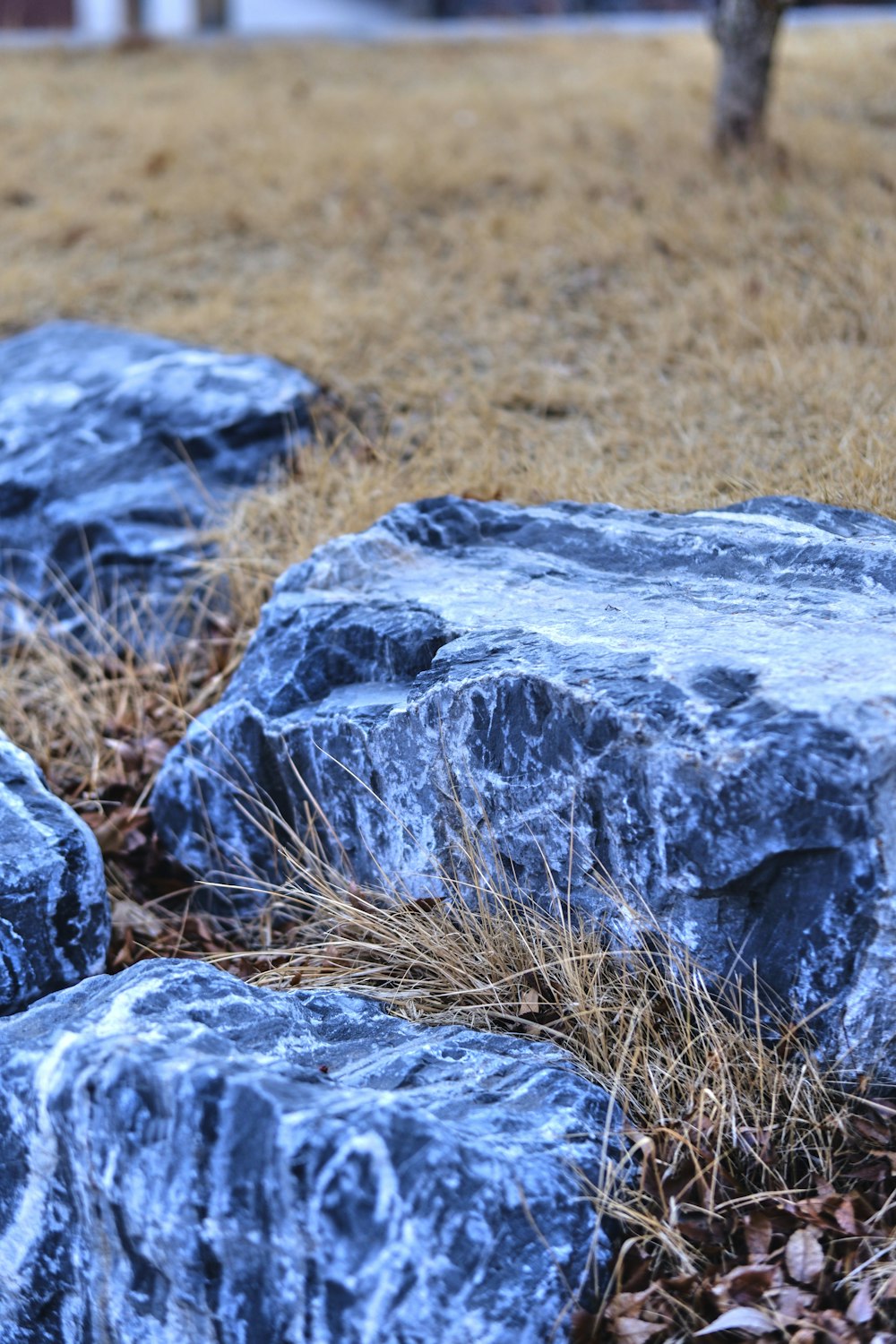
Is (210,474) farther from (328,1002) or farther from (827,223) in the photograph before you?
(827,223)

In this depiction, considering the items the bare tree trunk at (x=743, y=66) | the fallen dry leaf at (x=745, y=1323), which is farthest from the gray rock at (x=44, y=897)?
the bare tree trunk at (x=743, y=66)

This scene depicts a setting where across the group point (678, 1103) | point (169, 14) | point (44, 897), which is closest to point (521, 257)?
point (44, 897)

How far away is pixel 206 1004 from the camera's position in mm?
2486

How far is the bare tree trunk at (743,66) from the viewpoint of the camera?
6605 millimetres

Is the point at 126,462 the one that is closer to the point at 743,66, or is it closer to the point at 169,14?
the point at 743,66

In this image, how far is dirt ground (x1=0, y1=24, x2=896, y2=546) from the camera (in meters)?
4.50

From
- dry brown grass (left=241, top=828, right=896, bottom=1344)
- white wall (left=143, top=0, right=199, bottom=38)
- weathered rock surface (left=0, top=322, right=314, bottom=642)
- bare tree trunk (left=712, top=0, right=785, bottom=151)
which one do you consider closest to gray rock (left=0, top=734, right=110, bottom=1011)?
dry brown grass (left=241, top=828, right=896, bottom=1344)

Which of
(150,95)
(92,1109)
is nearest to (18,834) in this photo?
(92,1109)

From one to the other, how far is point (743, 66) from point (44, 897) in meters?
6.18

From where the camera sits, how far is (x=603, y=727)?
8.28ft

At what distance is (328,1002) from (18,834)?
0.89 m

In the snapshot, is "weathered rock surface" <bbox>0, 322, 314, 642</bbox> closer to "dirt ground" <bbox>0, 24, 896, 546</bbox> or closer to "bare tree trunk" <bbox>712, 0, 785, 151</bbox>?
"dirt ground" <bbox>0, 24, 896, 546</bbox>

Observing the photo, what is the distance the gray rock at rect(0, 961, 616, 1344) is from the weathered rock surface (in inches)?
95.7

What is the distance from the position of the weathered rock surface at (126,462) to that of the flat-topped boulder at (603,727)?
46.7 inches
